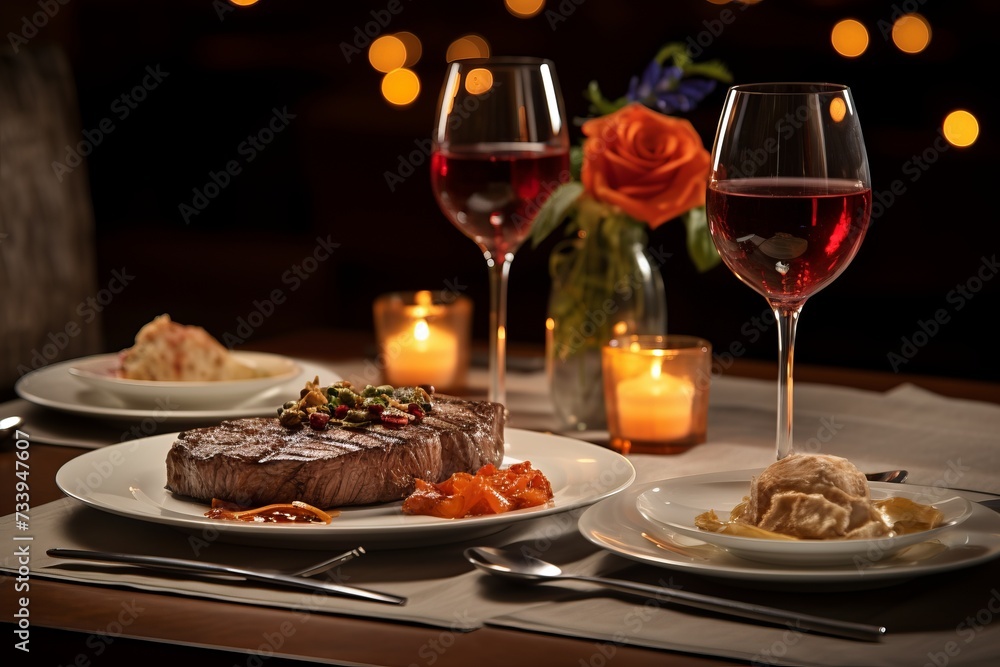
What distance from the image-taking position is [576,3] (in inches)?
173

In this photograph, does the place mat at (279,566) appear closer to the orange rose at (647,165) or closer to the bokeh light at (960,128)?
the orange rose at (647,165)

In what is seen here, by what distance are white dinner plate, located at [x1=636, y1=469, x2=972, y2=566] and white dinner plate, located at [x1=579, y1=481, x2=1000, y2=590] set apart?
0.01m

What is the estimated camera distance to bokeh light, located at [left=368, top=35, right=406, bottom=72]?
4.76 metres

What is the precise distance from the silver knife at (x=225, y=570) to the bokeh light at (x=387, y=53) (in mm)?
3965

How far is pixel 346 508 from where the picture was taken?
46.6 inches

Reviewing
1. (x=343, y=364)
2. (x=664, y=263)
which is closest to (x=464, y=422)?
(x=343, y=364)

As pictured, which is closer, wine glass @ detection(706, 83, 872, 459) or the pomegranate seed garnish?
wine glass @ detection(706, 83, 872, 459)

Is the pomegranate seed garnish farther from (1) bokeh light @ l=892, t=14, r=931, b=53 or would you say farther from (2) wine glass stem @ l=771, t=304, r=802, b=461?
(1) bokeh light @ l=892, t=14, r=931, b=53

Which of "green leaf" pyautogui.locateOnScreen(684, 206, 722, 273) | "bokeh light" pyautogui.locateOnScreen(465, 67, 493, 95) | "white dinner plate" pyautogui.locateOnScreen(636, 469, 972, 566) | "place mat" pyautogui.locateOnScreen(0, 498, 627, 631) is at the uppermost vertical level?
"bokeh light" pyautogui.locateOnScreen(465, 67, 493, 95)

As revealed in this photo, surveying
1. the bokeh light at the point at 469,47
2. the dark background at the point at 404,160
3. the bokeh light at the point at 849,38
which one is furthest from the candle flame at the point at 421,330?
the bokeh light at the point at 469,47

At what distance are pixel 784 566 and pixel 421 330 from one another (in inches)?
40.0

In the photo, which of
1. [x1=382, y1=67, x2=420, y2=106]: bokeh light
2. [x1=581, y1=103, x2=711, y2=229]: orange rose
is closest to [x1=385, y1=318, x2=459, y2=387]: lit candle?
[x1=581, y1=103, x2=711, y2=229]: orange rose

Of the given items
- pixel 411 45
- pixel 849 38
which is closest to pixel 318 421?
pixel 849 38

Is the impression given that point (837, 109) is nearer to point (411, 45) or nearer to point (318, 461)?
point (318, 461)
